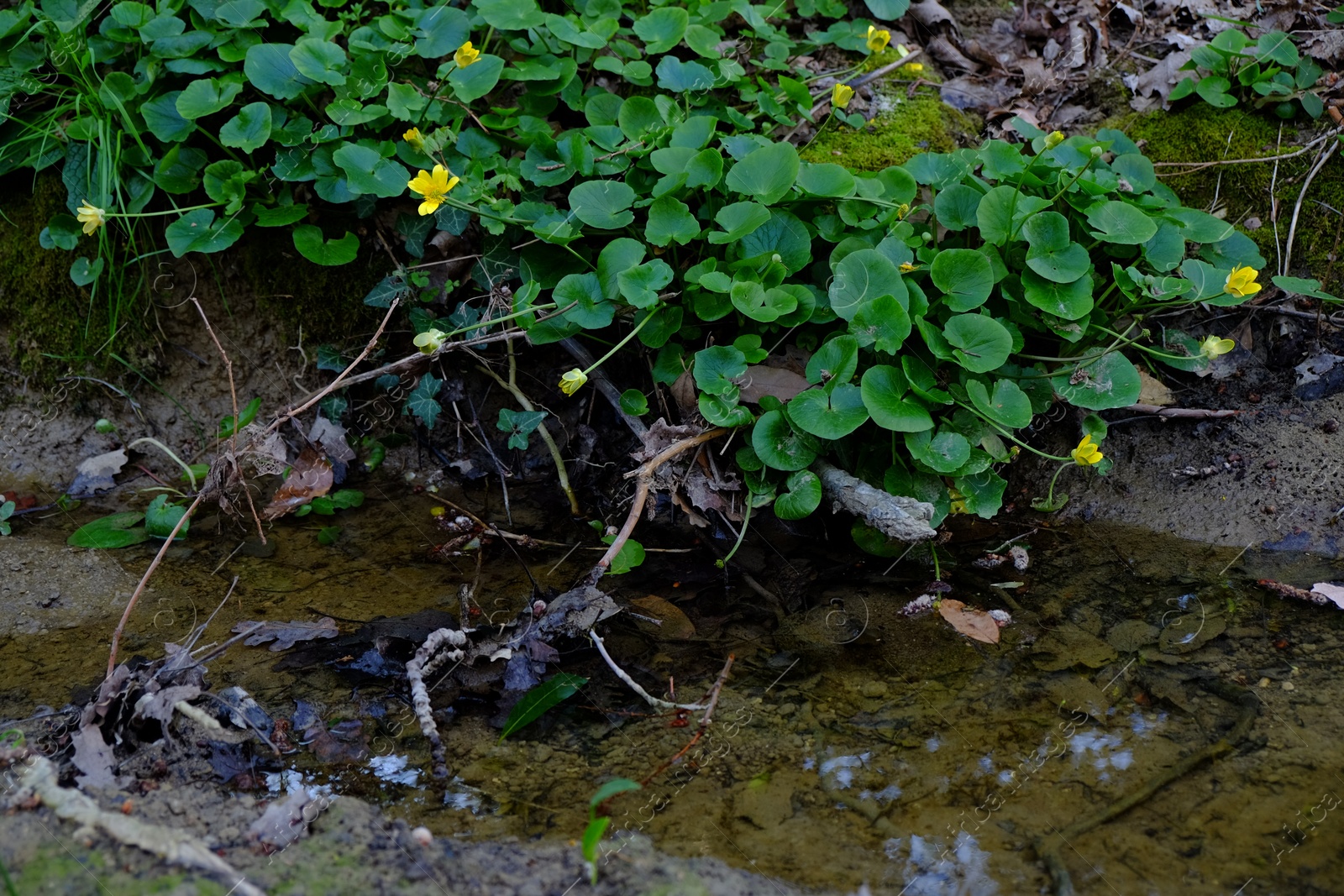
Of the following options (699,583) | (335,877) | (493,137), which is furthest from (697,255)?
(335,877)

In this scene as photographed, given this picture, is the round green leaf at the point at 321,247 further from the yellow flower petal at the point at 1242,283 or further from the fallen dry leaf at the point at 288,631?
the yellow flower petal at the point at 1242,283

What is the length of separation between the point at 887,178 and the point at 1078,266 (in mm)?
580

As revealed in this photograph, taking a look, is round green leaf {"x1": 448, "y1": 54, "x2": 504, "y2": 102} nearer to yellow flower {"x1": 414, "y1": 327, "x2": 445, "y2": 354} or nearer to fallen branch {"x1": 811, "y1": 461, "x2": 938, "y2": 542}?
yellow flower {"x1": 414, "y1": 327, "x2": 445, "y2": 354}

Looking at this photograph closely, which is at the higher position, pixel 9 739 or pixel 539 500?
pixel 9 739

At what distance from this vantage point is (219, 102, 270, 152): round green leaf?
8.57 ft

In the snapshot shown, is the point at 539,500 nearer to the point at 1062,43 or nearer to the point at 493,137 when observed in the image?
the point at 493,137

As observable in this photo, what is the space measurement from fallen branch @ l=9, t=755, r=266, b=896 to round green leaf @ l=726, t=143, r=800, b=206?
190 cm

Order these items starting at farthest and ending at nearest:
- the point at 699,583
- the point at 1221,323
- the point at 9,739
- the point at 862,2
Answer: the point at 862,2 < the point at 1221,323 < the point at 699,583 < the point at 9,739

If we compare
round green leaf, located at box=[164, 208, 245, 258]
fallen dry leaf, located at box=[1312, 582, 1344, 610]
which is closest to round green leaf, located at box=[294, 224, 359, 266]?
round green leaf, located at box=[164, 208, 245, 258]

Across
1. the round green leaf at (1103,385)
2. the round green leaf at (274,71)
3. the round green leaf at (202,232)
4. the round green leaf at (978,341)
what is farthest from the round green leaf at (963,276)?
the round green leaf at (202,232)

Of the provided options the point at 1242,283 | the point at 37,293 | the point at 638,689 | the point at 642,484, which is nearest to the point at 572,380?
the point at 642,484

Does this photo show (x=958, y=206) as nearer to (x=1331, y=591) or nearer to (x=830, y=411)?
(x=830, y=411)

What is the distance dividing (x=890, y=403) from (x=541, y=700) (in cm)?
110

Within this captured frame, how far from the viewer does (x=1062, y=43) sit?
340 centimetres
